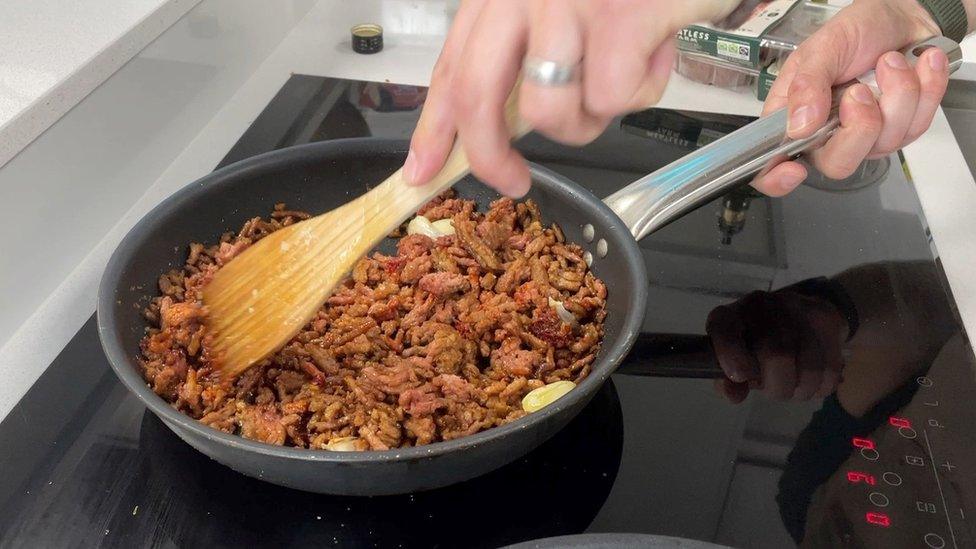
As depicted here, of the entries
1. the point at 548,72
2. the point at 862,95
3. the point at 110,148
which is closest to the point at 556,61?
the point at 548,72

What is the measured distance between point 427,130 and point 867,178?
1006 millimetres

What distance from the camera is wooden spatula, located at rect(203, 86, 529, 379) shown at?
3.34ft

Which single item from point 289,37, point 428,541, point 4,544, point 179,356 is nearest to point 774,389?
point 428,541

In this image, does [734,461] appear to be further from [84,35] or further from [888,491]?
[84,35]

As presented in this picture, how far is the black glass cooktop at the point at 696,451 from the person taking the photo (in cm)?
93

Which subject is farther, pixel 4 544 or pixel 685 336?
pixel 685 336

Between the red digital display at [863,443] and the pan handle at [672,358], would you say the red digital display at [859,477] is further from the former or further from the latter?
the pan handle at [672,358]

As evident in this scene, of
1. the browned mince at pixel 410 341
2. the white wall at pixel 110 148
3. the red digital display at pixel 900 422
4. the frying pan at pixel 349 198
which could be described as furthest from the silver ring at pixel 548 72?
the white wall at pixel 110 148

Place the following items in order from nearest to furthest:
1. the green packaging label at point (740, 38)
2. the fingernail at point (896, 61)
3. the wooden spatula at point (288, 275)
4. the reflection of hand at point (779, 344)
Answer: the wooden spatula at point (288, 275) < the reflection of hand at point (779, 344) < the fingernail at point (896, 61) < the green packaging label at point (740, 38)

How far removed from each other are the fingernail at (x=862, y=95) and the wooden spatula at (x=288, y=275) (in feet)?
2.22

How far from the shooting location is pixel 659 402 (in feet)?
3.60

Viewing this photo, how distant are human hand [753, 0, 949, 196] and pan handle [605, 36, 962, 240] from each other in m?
0.03

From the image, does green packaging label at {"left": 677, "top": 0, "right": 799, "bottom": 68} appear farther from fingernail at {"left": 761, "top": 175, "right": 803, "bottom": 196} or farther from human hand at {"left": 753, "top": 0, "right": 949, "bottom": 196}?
fingernail at {"left": 761, "top": 175, "right": 803, "bottom": 196}

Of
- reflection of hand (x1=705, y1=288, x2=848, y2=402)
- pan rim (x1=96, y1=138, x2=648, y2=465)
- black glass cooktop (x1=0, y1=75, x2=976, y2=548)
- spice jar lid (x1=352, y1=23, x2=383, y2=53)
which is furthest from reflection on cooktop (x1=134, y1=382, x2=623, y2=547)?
spice jar lid (x1=352, y1=23, x2=383, y2=53)
